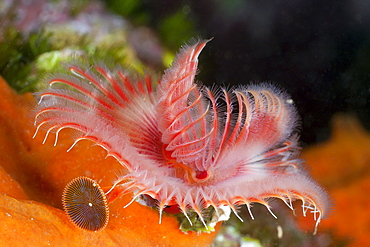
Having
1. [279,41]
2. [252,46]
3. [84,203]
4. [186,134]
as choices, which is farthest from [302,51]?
[84,203]

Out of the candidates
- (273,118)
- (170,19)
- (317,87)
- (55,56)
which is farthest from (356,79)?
(55,56)

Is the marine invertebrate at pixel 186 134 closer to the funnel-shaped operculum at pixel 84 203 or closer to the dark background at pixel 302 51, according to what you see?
the funnel-shaped operculum at pixel 84 203

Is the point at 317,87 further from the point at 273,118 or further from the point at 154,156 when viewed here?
the point at 154,156

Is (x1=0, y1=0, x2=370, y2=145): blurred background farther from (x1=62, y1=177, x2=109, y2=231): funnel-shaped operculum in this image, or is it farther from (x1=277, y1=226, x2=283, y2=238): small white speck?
(x1=62, y1=177, x2=109, y2=231): funnel-shaped operculum

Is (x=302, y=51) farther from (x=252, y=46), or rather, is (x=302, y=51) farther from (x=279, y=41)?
(x=252, y=46)

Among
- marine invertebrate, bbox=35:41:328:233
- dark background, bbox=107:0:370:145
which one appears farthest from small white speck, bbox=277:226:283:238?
dark background, bbox=107:0:370:145
